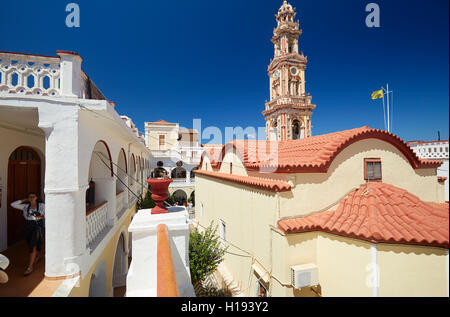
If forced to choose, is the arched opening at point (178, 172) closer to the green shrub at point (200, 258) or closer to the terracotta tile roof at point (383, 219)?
the green shrub at point (200, 258)

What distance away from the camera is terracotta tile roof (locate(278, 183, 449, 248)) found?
142 inches

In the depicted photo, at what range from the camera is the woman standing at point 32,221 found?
3941 mm

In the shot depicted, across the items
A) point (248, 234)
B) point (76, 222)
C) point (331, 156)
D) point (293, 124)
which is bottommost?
point (248, 234)

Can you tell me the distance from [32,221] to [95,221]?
1.18 metres

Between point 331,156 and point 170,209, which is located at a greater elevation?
point 331,156

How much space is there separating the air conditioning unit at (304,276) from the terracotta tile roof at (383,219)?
3.02 feet

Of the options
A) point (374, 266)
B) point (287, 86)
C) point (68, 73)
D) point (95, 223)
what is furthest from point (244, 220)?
point (287, 86)

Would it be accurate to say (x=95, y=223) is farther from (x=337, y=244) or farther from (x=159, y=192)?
(x=337, y=244)

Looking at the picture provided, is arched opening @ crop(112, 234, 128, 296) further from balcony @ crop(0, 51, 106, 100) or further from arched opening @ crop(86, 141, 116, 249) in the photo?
balcony @ crop(0, 51, 106, 100)

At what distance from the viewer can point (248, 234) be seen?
6844 mm

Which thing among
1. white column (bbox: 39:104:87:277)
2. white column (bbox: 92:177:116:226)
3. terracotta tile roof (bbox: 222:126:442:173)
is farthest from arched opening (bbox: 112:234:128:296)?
terracotta tile roof (bbox: 222:126:442:173)
